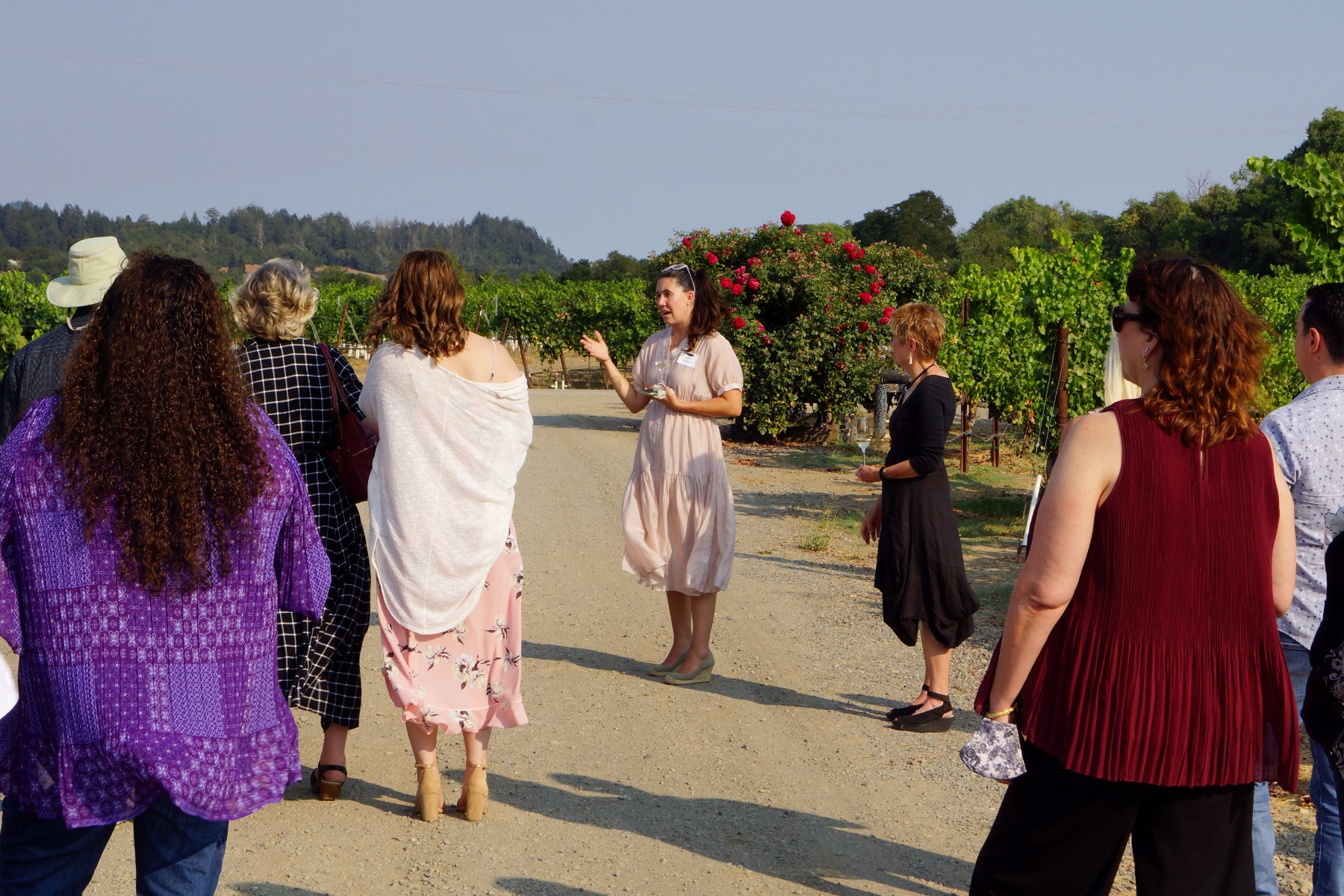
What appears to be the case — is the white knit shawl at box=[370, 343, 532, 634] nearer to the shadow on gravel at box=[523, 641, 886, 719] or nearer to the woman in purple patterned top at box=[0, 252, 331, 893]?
the woman in purple patterned top at box=[0, 252, 331, 893]

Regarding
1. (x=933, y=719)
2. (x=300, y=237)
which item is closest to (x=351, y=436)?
(x=933, y=719)

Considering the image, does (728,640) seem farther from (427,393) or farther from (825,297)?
(825,297)

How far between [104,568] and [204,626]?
0.21m

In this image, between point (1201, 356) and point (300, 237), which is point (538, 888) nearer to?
point (1201, 356)

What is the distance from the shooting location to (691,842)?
4.00 m

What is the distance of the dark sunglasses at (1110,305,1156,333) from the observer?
2457 mm

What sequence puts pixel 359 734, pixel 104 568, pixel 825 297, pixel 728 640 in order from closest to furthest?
pixel 104 568, pixel 359 734, pixel 728 640, pixel 825 297

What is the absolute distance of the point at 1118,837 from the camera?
242 cm

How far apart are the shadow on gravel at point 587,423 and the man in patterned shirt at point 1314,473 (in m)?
16.1

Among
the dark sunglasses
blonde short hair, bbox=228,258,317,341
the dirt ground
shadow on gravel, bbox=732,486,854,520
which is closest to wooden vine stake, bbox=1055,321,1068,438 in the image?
shadow on gravel, bbox=732,486,854,520

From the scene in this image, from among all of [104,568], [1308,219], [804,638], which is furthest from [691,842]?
[1308,219]

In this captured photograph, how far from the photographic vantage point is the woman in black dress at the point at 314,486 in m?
4.05

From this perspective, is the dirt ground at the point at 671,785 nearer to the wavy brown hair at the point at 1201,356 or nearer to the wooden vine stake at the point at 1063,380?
the wavy brown hair at the point at 1201,356

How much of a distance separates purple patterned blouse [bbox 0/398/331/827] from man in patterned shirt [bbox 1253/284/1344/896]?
→ 2.63 meters
